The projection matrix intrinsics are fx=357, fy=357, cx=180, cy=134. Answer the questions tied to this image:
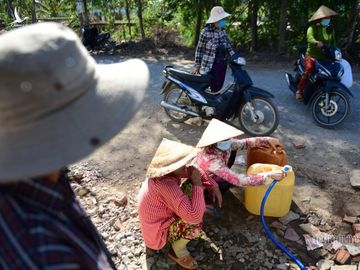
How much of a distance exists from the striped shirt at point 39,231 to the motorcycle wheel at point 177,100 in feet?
13.3

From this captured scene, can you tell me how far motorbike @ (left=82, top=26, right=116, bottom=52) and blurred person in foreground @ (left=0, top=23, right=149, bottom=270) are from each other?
955 cm

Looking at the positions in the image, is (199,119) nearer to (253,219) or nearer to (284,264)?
(253,219)

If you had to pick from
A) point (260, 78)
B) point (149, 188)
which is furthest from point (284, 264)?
point (260, 78)

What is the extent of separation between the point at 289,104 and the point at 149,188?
12.6 feet

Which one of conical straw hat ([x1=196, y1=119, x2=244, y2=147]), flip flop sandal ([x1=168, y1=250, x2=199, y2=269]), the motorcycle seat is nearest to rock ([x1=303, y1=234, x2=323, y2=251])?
flip flop sandal ([x1=168, y1=250, x2=199, y2=269])

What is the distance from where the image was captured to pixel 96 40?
10.2 m

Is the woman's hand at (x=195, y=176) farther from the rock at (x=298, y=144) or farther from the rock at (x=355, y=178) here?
the rock at (x=298, y=144)

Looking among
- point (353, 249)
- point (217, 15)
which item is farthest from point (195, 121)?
point (353, 249)

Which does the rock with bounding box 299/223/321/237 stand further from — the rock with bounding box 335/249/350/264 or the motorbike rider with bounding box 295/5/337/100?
the motorbike rider with bounding box 295/5/337/100

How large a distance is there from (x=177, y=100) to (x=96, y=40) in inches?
236

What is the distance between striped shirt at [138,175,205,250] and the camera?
95.0 inches

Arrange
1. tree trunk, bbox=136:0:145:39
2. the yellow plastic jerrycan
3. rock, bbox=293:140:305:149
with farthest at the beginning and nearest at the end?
1. tree trunk, bbox=136:0:145:39
2. rock, bbox=293:140:305:149
3. the yellow plastic jerrycan

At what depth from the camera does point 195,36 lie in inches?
375

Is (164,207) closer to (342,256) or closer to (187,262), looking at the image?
(187,262)
